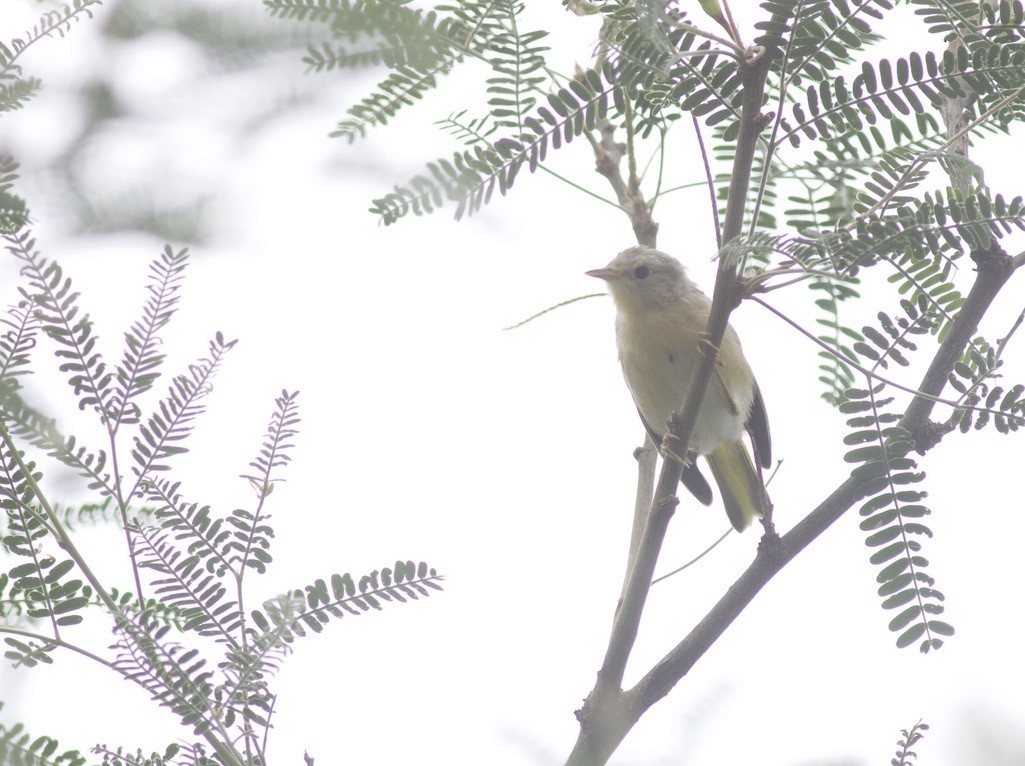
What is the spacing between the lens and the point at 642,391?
16.9 ft

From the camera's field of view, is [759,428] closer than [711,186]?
No

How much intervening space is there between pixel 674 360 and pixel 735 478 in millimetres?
1229

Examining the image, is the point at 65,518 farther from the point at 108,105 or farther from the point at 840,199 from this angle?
the point at 840,199

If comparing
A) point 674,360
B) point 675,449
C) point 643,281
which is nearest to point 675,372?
point 674,360

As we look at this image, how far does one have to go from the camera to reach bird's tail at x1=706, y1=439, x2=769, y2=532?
577 cm

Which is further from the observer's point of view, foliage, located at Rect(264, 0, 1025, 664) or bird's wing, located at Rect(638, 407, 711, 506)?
bird's wing, located at Rect(638, 407, 711, 506)

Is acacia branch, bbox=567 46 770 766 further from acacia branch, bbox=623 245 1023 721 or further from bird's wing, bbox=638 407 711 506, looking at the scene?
bird's wing, bbox=638 407 711 506

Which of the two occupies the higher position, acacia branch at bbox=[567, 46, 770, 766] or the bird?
the bird

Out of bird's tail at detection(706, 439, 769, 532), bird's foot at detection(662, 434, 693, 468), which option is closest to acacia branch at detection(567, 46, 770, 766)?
bird's foot at detection(662, 434, 693, 468)

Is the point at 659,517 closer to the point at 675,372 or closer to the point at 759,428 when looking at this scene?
the point at 675,372

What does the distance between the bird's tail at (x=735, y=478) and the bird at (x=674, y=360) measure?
0.07 feet

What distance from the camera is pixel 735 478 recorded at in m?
5.84

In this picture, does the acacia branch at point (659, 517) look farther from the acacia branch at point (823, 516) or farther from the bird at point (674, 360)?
the bird at point (674, 360)

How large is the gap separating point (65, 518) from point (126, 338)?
0.38 metres
